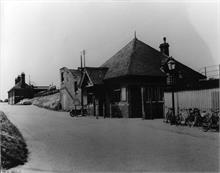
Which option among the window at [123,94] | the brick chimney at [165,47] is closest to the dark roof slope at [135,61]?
the window at [123,94]

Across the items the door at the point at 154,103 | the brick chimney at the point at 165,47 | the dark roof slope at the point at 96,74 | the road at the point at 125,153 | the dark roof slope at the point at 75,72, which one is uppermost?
the brick chimney at the point at 165,47

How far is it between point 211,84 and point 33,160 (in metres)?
9.81

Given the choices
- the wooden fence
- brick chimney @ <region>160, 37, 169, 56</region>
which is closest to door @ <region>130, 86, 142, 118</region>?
the wooden fence

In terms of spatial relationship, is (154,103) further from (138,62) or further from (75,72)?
(75,72)

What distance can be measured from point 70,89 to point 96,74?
9.49 m

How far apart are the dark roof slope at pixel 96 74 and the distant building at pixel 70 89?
6703 mm

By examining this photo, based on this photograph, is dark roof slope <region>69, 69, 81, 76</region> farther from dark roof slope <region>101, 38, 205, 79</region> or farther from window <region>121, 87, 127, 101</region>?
window <region>121, 87, 127, 101</region>

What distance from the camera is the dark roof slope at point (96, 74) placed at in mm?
24291

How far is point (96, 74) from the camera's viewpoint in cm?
2506

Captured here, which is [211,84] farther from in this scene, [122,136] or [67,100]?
[67,100]

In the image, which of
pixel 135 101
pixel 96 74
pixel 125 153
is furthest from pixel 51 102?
pixel 125 153

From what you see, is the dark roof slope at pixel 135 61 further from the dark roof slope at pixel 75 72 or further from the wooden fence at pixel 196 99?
the dark roof slope at pixel 75 72

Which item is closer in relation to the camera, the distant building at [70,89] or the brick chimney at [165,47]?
the brick chimney at [165,47]

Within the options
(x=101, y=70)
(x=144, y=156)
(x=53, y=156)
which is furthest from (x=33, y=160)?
(x=101, y=70)
